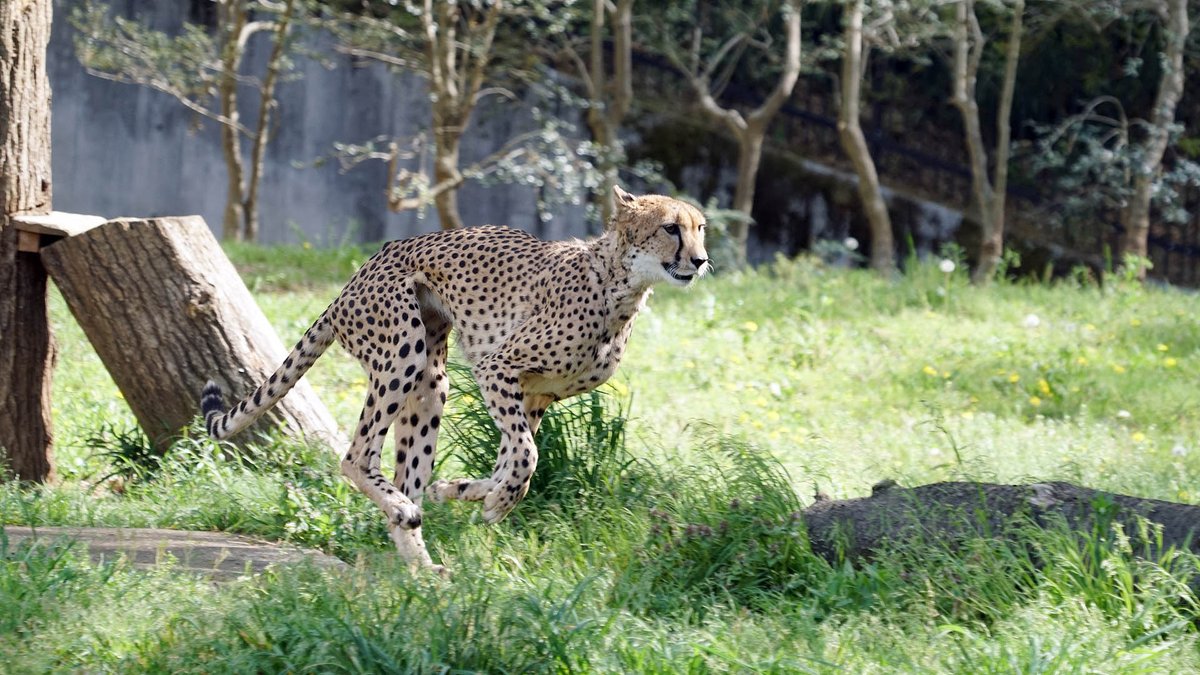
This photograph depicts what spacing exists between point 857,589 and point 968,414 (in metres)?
3.38

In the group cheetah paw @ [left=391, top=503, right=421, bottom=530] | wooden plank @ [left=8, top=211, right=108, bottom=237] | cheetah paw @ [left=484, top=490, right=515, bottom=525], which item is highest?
wooden plank @ [left=8, top=211, right=108, bottom=237]

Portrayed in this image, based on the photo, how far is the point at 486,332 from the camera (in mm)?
5121

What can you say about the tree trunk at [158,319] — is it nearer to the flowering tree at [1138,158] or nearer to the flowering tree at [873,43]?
the flowering tree at [873,43]

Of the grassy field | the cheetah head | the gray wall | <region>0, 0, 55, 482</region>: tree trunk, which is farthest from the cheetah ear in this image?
the gray wall

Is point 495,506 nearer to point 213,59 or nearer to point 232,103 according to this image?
point 232,103

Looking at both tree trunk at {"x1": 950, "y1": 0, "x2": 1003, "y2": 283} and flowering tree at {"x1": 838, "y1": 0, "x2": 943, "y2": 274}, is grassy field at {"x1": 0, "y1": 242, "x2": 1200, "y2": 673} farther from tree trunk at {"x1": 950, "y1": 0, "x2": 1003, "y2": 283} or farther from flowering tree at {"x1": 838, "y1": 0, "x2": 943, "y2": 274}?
flowering tree at {"x1": 838, "y1": 0, "x2": 943, "y2": 274}

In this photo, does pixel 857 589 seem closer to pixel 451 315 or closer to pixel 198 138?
pixel 451 315

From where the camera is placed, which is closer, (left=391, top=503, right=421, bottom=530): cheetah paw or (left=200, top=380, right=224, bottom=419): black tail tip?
(left=391, top=503, right=421, bottom=530): cheetah paw

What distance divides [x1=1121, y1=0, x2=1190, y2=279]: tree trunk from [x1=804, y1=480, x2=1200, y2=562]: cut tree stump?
7.59 metres

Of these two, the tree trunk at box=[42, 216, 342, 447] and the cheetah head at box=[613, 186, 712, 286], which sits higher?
the cheetah head at box=[613, 186, 712, 286]

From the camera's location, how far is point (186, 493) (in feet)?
18.2

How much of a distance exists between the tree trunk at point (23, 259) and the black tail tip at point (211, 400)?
44.4 inches

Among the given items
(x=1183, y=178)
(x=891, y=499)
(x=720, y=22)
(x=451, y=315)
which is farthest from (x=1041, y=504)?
(x=720, y=22)

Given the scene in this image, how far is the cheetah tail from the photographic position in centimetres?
528
